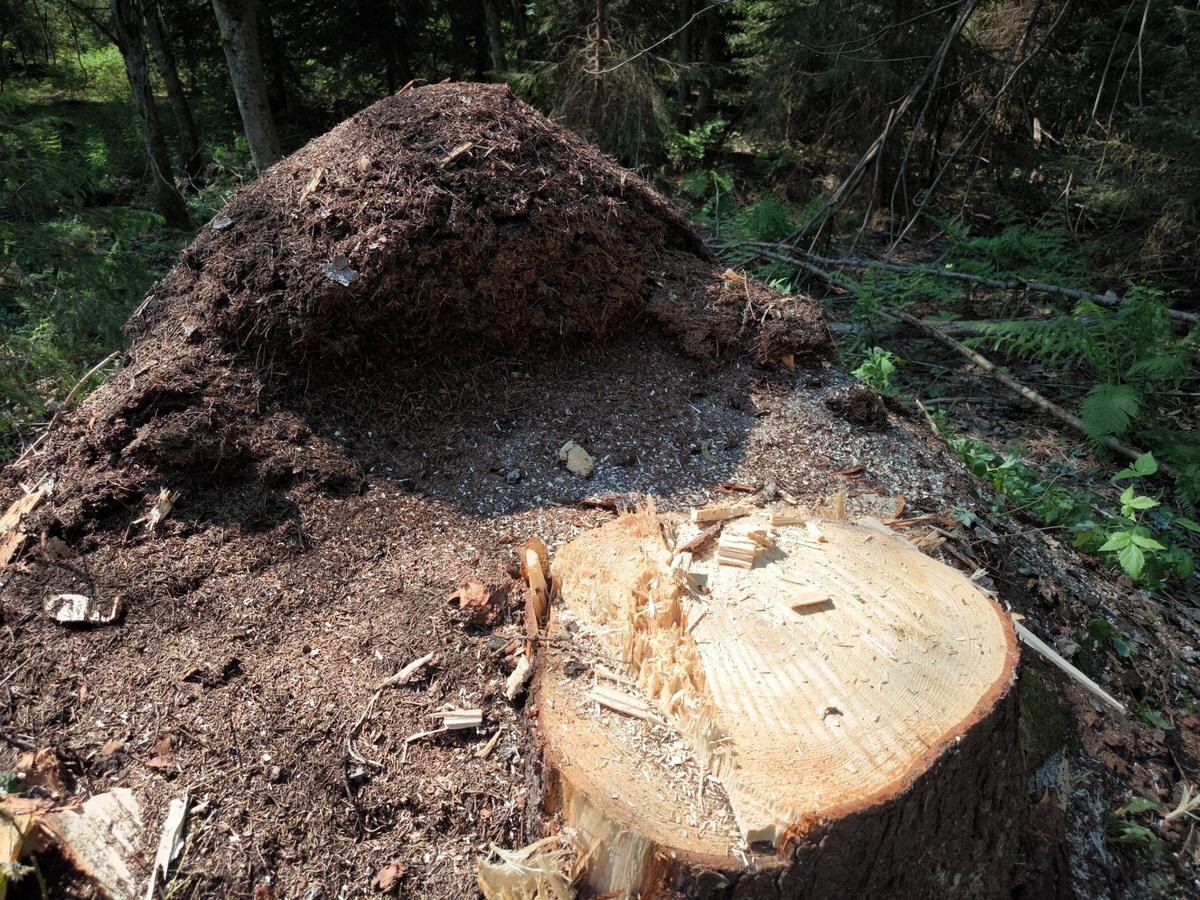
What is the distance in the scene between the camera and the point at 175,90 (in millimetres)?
10070

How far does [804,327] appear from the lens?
3.55 m

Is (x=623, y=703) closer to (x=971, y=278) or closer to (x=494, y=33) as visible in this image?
(x=971, y=278)

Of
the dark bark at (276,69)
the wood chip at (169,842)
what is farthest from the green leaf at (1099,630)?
the dark bark at (276,69)

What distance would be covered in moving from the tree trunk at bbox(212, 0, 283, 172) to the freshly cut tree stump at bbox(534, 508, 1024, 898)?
597 centimetres

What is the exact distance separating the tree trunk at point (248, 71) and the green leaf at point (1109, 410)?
6875 millimetres

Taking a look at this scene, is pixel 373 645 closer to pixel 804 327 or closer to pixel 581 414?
pixel 581 414

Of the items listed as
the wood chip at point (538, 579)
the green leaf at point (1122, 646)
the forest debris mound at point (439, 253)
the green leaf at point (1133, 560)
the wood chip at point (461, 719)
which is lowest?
the green leaf at point (1122, 646)

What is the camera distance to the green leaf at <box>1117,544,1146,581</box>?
2695 mm

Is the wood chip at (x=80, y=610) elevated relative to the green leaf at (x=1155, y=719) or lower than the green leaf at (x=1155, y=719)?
elevated

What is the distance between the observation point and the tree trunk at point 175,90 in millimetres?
9211

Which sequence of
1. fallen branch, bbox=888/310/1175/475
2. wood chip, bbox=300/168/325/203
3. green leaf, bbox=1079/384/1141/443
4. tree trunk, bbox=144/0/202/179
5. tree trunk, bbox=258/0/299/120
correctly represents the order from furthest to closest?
tree trunk, bbox=258/0/299/120, tree trunk, bbox=144/0/202/179, fallen branch, bbox=888/310/1175/475, green leaf, bbox=1079/384/1141/443, wood chip, bbox=300/168/325/203

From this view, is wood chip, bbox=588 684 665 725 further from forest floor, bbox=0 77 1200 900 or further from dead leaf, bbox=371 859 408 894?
dead leaf, bbox=371 859 408 894

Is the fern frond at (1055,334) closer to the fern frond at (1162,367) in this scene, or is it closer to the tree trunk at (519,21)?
the fern frond at (1162,367)

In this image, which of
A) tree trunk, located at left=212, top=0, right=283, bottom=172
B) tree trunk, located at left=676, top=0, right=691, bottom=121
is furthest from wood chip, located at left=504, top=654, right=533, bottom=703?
tree trunk, located at left=676, top=0, right=691, bottom=121
